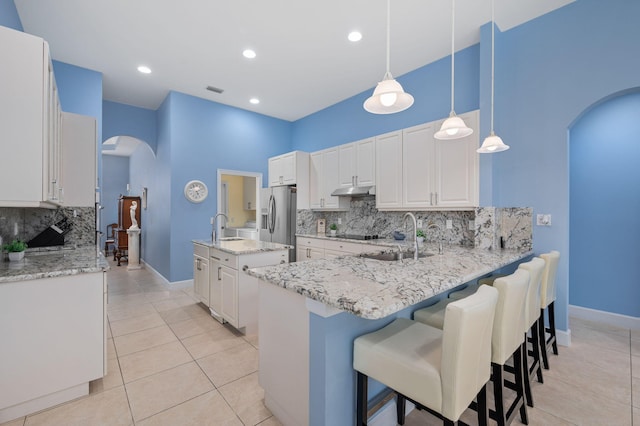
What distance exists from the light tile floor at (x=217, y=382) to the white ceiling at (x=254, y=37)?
3311 millimetres

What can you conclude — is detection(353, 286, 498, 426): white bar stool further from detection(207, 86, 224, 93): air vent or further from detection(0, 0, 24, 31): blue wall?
detection(207, 86, 224, 93): air vent

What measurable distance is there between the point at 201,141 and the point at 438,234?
4.20m

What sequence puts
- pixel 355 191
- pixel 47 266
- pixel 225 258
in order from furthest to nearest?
pixel 355 191, pixel 225 258, pixel 47 266

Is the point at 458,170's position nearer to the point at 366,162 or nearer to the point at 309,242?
the point at 366,162

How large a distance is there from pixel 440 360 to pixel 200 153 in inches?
195

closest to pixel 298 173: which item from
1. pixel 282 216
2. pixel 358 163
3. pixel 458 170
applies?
pixel 282 216

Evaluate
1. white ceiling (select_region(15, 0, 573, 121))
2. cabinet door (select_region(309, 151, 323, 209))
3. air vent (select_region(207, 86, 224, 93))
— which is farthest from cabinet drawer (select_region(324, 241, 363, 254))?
air vent (select_region(207, 86, 224, 93))

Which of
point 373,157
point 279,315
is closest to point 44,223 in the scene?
point 279,315

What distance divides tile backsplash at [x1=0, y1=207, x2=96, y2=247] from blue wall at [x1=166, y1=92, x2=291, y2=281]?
60.1 inches

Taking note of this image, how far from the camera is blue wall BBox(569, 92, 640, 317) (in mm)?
3072

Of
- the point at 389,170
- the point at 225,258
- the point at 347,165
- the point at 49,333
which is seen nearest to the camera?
the point at 49,333

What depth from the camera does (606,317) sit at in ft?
10.4

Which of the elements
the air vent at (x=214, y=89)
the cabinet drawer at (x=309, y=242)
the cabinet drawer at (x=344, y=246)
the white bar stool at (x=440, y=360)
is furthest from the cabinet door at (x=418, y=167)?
the air vent at (x=214, y=89)

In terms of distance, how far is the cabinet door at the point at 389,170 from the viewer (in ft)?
12.4
